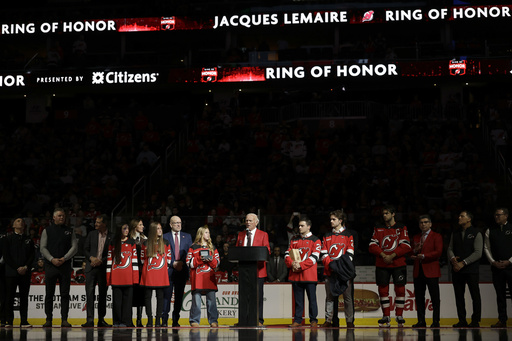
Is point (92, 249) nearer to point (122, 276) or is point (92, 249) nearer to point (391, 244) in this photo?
point (122, 276)

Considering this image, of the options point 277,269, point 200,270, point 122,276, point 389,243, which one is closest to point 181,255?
point 200,270

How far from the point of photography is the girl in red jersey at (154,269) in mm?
13867

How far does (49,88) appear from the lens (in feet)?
114

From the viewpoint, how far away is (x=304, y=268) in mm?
13773

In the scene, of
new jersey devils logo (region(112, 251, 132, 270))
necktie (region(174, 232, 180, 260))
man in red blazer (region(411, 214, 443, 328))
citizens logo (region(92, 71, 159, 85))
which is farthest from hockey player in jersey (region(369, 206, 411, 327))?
citizens logo (region(92, 71, 159, 85))

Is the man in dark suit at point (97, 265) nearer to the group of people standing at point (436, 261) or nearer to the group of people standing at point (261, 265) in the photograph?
the group of people standing at point (261, 265)

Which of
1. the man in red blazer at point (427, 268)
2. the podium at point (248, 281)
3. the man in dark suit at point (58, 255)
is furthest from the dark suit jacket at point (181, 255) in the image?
the man in red blazer at point (427, 268)

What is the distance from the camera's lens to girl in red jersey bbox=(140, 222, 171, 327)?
45.5ft

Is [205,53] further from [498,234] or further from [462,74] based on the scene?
[498,234]

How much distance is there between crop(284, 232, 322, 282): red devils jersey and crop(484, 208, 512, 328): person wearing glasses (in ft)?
10.3

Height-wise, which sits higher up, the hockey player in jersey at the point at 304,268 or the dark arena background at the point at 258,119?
the dark arena background at the point at 258,119

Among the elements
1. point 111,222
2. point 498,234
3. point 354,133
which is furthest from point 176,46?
point 498,234

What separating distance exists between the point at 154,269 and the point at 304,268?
2.65m

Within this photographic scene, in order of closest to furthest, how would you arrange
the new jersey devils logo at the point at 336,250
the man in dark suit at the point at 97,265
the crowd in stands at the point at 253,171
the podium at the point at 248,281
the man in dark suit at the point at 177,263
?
the podium at the point at 248,281
the new jersey devils logo at the point at 336,250
the man in dark suit at the point at 97,265
the man in dark suit at the point at 177,263
the crowd in stands at the point at 253,171
